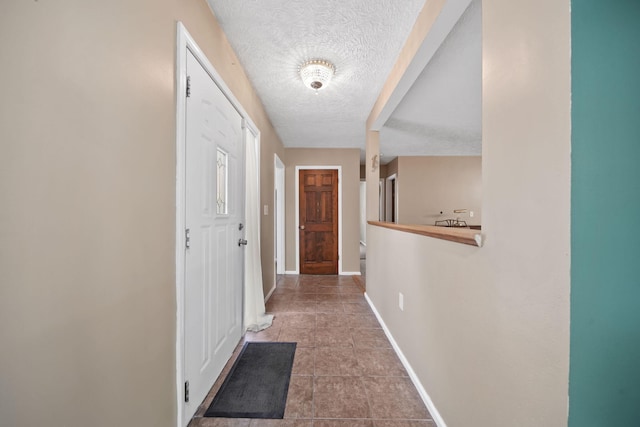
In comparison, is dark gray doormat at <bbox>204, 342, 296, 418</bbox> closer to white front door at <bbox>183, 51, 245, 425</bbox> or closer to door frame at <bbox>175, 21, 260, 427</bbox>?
white front door at <bbox>183, 51, 245, 425</bbox>

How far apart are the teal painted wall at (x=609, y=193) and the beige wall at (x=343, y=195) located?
4.39 metres

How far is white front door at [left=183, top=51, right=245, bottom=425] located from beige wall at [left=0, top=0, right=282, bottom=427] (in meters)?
0.17

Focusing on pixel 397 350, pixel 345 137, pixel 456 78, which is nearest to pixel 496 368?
pixel 397 350

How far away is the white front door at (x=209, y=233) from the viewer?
142 cm

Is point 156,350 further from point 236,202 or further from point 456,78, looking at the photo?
point 456,78

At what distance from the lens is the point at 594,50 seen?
2.06 feet

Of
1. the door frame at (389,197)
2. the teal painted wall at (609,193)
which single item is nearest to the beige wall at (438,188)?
the door frame at (389,197)

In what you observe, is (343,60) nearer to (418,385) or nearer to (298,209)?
(418,385)

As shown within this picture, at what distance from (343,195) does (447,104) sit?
7.78 ft

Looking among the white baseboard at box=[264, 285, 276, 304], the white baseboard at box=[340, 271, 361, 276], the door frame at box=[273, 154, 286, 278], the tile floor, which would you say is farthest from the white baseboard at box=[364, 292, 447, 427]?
the door frame at box=[273, 154, 286, 278]

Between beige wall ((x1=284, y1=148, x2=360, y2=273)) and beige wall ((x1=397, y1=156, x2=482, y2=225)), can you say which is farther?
beige wall ((x1=397, y1=156, x2=482, y2=225))

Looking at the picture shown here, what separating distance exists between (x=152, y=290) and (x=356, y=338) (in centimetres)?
185

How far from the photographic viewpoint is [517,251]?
0.83 meters

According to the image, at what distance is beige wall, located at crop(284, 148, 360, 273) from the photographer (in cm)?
504
